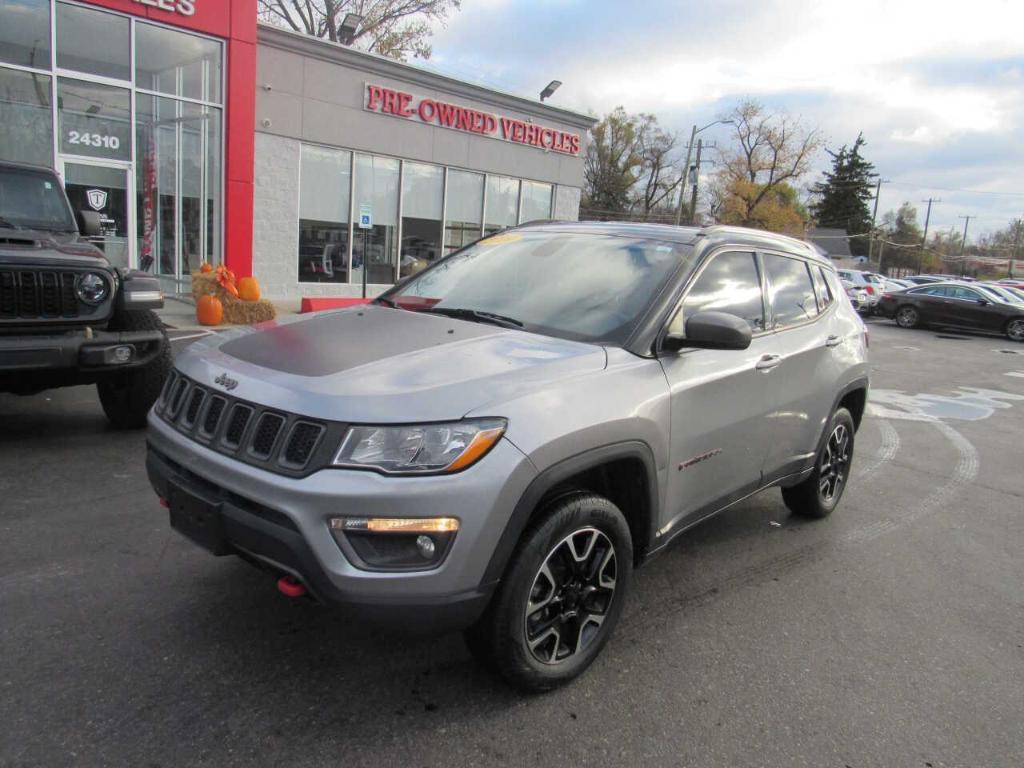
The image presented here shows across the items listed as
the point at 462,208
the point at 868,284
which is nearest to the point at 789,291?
the point at 462,208

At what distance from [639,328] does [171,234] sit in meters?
14.8

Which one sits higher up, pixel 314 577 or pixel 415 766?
pixel 314 577

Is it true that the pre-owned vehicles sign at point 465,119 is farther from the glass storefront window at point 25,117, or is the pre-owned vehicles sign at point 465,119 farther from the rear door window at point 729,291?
the rear door window at point 729,291

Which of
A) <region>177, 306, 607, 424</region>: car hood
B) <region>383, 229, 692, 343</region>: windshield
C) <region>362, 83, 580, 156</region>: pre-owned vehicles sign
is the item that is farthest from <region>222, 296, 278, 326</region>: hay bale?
<region>177, 306, 607, 424</region>: car hood

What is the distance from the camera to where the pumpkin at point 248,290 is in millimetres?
12836

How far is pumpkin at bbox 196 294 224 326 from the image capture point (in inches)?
477

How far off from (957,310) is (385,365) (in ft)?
75.6

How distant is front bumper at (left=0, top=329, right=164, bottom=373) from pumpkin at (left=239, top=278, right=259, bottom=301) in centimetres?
776

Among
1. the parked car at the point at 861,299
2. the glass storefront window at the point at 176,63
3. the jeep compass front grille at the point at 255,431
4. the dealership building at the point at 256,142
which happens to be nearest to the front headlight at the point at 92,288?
the jeep compass front grille at the point at 255,431

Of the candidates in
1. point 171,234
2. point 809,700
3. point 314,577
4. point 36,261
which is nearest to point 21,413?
point 36,261

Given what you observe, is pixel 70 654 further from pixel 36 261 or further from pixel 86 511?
pixel 36 261

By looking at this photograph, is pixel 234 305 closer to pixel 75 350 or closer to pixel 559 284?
pixel 75 350

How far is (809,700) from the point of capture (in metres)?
2.82

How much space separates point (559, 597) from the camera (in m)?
2.70
